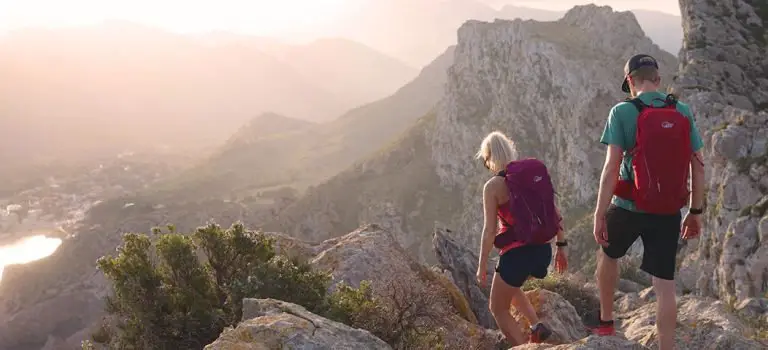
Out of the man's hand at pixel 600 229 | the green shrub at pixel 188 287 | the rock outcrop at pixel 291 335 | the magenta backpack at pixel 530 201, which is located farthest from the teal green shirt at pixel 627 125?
the green shrub at pixel 188 287

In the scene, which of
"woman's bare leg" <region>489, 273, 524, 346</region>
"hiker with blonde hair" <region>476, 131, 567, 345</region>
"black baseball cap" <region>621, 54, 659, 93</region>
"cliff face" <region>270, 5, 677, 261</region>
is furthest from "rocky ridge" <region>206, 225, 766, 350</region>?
"cliff face" <region>270, 5, 677, 261</region>

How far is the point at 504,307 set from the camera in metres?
7.39

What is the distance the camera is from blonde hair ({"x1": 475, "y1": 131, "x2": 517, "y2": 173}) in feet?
22.7

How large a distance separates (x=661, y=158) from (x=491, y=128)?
108699mm

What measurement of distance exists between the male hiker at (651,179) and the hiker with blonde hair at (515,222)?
852mm

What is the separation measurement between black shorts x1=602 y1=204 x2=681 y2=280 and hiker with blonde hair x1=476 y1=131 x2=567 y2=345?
0.88 metres

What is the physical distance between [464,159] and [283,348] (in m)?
118

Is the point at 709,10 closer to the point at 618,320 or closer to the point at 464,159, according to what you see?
the point at 618,320

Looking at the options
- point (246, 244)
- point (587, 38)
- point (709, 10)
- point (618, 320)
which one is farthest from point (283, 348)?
point (587, 38)

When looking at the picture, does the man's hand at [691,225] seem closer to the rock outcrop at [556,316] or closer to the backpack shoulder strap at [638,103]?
the backpack shoulder strap at [638,103]

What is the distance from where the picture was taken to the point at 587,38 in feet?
331

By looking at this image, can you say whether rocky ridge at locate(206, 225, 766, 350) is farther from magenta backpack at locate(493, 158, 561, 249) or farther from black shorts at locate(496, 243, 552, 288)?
magenta backpack at locate(493, 158, 561, 249)

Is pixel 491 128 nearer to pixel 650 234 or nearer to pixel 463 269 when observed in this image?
pixel 463 269

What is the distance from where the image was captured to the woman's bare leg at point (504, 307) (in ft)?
23.8
